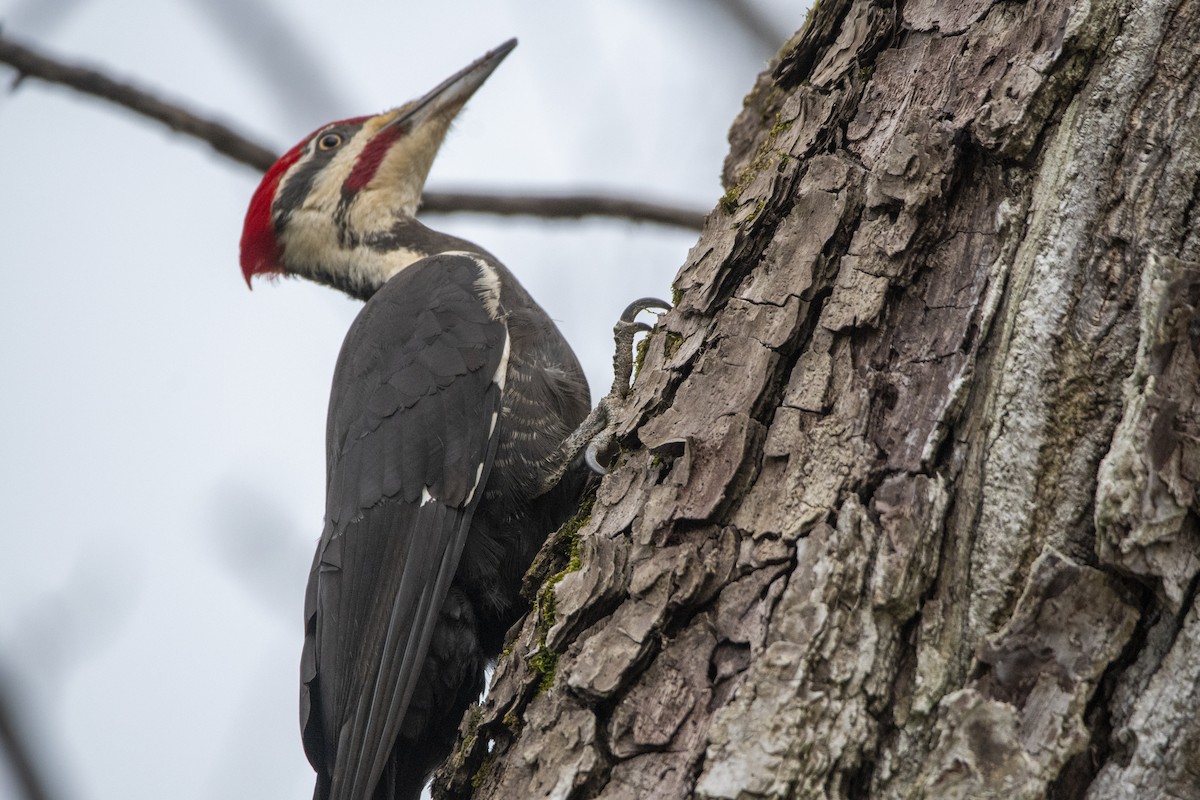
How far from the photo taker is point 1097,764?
1.40 m

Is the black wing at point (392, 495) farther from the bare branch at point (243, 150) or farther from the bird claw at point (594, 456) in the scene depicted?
the bare branch at point (243, 150)

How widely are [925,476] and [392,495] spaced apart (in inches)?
67.1

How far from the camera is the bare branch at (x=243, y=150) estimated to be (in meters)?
3.69

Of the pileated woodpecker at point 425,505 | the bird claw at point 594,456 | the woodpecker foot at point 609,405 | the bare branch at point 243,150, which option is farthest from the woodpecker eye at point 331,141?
the bird claw at point 594,456

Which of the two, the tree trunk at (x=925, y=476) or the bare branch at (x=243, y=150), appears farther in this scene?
the bare branch at (x=243, y=150)

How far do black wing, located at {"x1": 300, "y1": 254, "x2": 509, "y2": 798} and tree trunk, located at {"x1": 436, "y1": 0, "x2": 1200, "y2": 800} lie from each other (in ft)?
2.08

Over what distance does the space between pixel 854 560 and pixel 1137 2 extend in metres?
1.09

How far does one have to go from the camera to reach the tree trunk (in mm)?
1453

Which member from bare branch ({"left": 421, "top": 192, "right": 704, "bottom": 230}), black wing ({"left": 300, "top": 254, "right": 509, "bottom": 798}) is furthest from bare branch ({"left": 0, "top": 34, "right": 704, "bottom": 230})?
black wing ({"left": 300, "top": 254, "right": 509, "bottom": 798})

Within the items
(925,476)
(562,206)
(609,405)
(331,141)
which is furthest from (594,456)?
(331,141)

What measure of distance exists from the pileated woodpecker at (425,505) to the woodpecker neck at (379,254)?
0.23 m

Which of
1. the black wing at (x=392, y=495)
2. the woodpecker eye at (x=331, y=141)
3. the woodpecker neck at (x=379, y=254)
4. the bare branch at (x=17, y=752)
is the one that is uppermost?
the woodpecker eye at (x=331, y=141)

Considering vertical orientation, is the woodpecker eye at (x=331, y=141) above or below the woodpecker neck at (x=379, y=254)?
above

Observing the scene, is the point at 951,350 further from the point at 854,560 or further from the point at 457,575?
the point at 457,575
